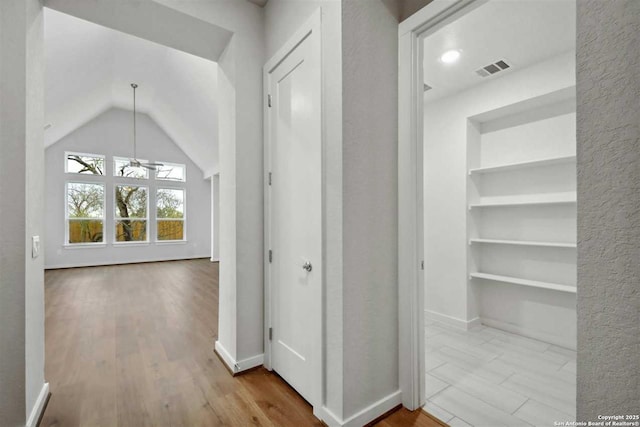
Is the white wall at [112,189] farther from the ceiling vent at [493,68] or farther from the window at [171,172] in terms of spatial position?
the ceiling vent at [493,68]

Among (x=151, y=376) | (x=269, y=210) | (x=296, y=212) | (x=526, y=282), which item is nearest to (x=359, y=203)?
(x=296, y=212)

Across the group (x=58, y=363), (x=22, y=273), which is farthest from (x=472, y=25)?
(x=58, y=363)

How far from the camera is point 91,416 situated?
1.67 metres

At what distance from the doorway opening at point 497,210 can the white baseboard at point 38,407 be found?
7.11ft

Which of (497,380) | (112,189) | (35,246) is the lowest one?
(497,380)

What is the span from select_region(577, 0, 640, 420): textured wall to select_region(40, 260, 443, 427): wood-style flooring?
4.13ft

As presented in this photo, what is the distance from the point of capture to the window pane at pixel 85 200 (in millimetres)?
7215

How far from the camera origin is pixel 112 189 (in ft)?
25.0

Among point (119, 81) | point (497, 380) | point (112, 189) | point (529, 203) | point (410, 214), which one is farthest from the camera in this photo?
point (112, 189)

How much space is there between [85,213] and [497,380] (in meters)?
9.09

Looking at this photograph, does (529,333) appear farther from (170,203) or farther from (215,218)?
(170,203)

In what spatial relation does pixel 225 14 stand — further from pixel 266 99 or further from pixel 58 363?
pixel 58 363

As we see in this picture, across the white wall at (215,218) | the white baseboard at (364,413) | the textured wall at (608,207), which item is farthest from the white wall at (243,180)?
the white wall at (215,218)

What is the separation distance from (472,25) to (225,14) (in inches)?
73.4
